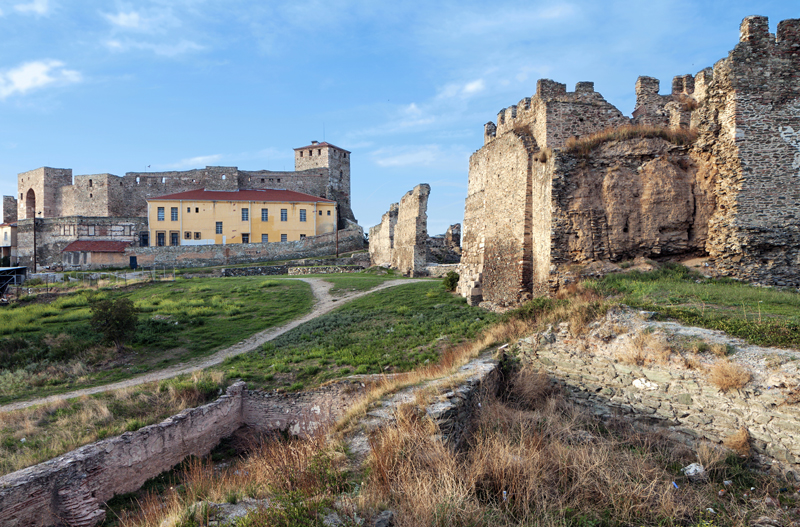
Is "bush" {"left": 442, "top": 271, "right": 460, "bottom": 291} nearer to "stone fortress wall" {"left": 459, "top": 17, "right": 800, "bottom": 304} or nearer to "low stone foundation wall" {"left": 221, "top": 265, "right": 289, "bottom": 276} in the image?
"stone fortress wall" {"left": 459, "top": 17, "right": 800, "bottom": 304}

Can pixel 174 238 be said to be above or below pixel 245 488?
above

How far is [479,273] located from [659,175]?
7.09 m

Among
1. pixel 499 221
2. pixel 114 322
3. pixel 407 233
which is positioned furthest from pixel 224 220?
pixel 499 221

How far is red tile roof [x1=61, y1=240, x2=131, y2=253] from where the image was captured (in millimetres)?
45688

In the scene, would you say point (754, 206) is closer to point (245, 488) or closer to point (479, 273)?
point (479, 273)

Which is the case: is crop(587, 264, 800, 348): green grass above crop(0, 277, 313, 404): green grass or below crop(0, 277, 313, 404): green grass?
above

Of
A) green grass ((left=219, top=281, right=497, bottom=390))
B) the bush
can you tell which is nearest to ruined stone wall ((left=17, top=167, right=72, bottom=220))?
green grass ((left=219, top=281, right=497, bottom=390))

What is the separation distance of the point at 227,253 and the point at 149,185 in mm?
Answer: 26479

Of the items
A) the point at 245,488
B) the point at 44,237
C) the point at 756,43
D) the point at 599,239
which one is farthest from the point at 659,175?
the point at 44,237

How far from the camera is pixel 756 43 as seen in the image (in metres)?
12.2

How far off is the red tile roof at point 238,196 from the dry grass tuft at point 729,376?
47.5m

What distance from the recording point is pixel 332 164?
204ft

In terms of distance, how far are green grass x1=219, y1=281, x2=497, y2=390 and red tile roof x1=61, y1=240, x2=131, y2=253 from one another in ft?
118

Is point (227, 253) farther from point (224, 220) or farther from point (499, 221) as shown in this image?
point (499, 221)
